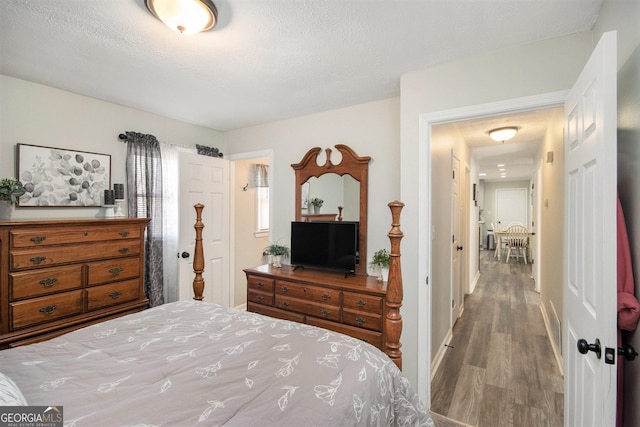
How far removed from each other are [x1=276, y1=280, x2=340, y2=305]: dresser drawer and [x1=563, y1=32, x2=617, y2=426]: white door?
1.61 m

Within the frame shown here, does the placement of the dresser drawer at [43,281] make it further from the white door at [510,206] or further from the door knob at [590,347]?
the white door at [510,206]

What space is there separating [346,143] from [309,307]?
1.71 metres

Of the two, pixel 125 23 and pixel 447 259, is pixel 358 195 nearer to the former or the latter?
pixel 447 259

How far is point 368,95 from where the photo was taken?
2797mm

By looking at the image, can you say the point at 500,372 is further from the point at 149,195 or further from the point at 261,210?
the point at 149,195

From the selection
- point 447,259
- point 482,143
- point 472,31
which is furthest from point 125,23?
point 482,143

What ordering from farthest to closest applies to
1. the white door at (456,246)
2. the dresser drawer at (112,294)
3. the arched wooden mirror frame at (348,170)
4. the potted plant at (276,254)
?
the white door at (456,246)
the potted plant at (276,254)
the arched wooden mirror frame at (348,170)
the dresser drawer at (112,294)

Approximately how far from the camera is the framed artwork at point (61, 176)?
2.43 m

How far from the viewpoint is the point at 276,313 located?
294cm

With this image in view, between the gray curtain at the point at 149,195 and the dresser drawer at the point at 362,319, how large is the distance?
2.09 metres

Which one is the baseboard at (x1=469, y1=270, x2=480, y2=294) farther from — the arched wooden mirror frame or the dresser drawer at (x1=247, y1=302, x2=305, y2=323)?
the dresser drawer at (x1=247, y1=302, x2=305, y2=323)

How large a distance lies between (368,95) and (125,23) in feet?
6.34

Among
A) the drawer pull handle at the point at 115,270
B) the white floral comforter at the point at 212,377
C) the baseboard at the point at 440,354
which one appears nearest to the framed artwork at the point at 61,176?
the drawer pull handle at the point at 115,270

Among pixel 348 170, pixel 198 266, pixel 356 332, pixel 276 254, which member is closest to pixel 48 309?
pixel 198 266
